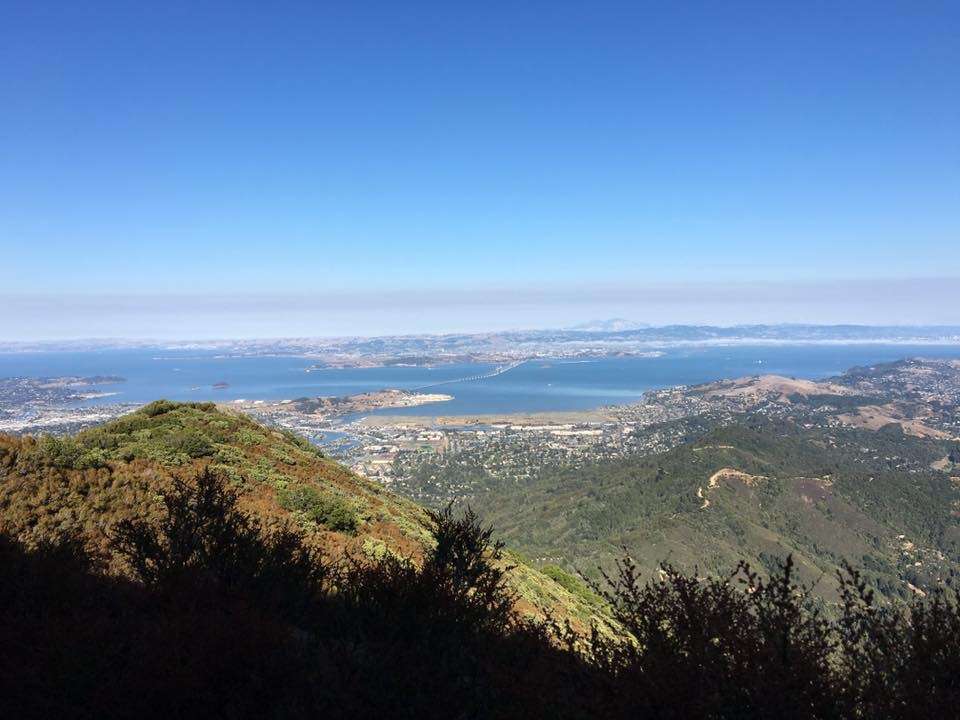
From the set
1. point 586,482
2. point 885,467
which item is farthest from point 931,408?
point 586,482

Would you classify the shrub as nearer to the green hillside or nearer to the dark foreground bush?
the dark foreground bush

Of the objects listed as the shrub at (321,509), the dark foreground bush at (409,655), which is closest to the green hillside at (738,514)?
the shrub at (321,509)

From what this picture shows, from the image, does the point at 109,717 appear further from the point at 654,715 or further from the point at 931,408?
the point at 931,408

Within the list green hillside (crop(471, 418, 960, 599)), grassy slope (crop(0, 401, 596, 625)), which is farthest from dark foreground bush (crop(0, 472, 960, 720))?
green hillside (crop(471, 418, 960, 599))

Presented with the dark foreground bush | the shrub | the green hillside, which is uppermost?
the dark foreground bush

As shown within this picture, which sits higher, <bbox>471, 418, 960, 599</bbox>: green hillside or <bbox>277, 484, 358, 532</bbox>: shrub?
<bbox>277, 484, 358, 532</bbox>: shrub

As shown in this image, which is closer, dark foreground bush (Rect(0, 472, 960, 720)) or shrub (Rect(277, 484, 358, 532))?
dark foreground bush (Rect(0, 472, 960, 720))

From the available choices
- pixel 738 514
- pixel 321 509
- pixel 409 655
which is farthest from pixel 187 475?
pixel 738 514

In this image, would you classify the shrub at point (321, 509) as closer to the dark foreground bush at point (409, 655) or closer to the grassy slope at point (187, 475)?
the grassy slope at point (187, 475)
